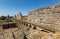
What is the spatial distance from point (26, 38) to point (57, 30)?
4.67 feet

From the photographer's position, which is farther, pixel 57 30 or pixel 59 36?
pixel 57 30

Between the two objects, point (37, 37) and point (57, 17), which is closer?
point (57, 17)

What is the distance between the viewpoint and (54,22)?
90.6 inches

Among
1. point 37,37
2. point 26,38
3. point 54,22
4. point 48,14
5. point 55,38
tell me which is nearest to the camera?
point 55,38

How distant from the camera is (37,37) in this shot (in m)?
3.15

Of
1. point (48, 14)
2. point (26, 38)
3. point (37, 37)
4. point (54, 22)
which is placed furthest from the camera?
point (26, 38)

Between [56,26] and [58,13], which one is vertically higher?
[58,13]

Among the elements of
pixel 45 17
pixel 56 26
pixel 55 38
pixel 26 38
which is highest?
pixel 45 17

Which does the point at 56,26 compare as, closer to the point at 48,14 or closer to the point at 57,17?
the point at 57,17

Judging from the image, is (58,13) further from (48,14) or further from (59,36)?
(59,36)

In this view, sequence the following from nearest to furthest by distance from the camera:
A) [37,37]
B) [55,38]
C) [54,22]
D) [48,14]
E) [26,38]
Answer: [55,38] < [54,22] < [48,14] < [37,37] < [26,38]

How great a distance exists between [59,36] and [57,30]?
0.22 metres

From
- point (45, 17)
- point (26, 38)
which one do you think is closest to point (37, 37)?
point (26, 38)

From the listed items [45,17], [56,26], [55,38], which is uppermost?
[45,17]
